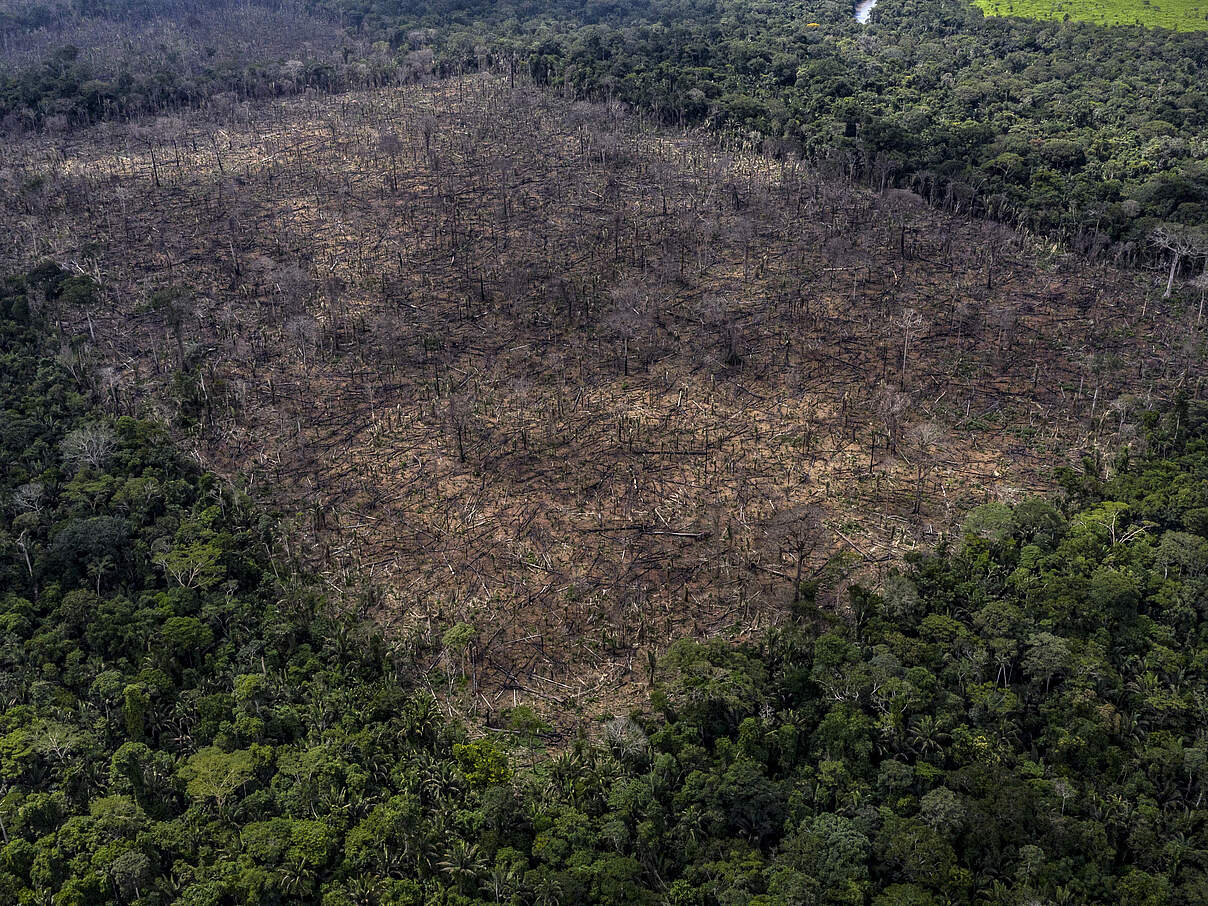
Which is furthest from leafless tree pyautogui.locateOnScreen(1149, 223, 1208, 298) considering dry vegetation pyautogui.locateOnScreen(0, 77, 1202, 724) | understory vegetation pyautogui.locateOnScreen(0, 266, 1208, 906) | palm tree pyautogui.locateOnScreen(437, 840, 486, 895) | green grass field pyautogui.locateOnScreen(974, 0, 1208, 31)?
green grass field pyautogui.locateOnScreen(974, 0, 1208, 31)

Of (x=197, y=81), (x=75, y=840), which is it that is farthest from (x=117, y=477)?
(x=197, y=81)


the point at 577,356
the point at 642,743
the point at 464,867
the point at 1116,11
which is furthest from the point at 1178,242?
the point at 1116,11

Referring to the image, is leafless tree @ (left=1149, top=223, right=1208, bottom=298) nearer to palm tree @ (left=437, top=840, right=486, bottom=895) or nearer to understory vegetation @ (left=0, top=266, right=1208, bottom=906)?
understory vegetation @ (left=0, top=266, right=1208, bottom=906)

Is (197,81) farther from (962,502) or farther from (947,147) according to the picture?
(962,502)

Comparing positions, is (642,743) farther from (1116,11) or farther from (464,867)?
(1116,11)

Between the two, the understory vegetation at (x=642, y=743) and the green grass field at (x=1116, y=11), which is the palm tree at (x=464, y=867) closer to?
the understory vegetation at (x=642, y=743)

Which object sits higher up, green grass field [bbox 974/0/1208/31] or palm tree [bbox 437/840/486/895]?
green grass field [bbox 974/0/1208/31]

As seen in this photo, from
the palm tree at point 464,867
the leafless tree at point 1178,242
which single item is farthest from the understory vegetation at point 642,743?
the leafless tree at point 1178,242
